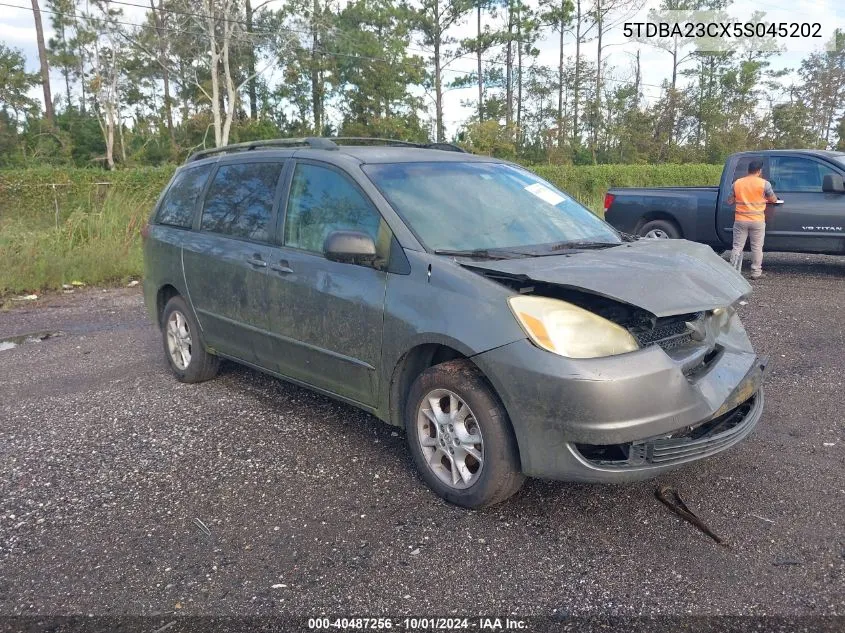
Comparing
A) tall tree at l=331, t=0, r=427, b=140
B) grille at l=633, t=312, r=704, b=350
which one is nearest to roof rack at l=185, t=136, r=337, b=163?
grille at l=633, t=312, r=704, b=350

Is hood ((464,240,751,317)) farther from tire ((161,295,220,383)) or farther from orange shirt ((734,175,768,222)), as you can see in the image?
orange shirt ((734,175,768,222))

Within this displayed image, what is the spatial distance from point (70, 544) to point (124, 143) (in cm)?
4373

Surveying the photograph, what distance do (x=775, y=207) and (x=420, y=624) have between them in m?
9.08

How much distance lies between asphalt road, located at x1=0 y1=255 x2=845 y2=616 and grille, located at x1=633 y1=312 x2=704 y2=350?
77 cm

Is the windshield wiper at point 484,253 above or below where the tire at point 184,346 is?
above

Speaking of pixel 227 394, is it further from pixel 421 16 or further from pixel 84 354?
pixel 421 16

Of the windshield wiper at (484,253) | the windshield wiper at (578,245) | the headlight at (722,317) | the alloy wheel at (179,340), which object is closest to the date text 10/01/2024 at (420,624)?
the windshield wiper at (484,253)

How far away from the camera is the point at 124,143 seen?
1661 inches

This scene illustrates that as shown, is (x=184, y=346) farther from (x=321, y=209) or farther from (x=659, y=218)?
(x=659, y=218)

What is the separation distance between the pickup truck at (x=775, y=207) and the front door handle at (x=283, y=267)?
25.4 feet

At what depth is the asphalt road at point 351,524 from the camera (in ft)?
9.02

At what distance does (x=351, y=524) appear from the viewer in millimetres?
3312

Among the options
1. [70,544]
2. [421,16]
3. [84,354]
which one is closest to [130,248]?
[84,354]

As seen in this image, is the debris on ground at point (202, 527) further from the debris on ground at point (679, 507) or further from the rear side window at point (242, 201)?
the debris on ground at point (679, 507)
